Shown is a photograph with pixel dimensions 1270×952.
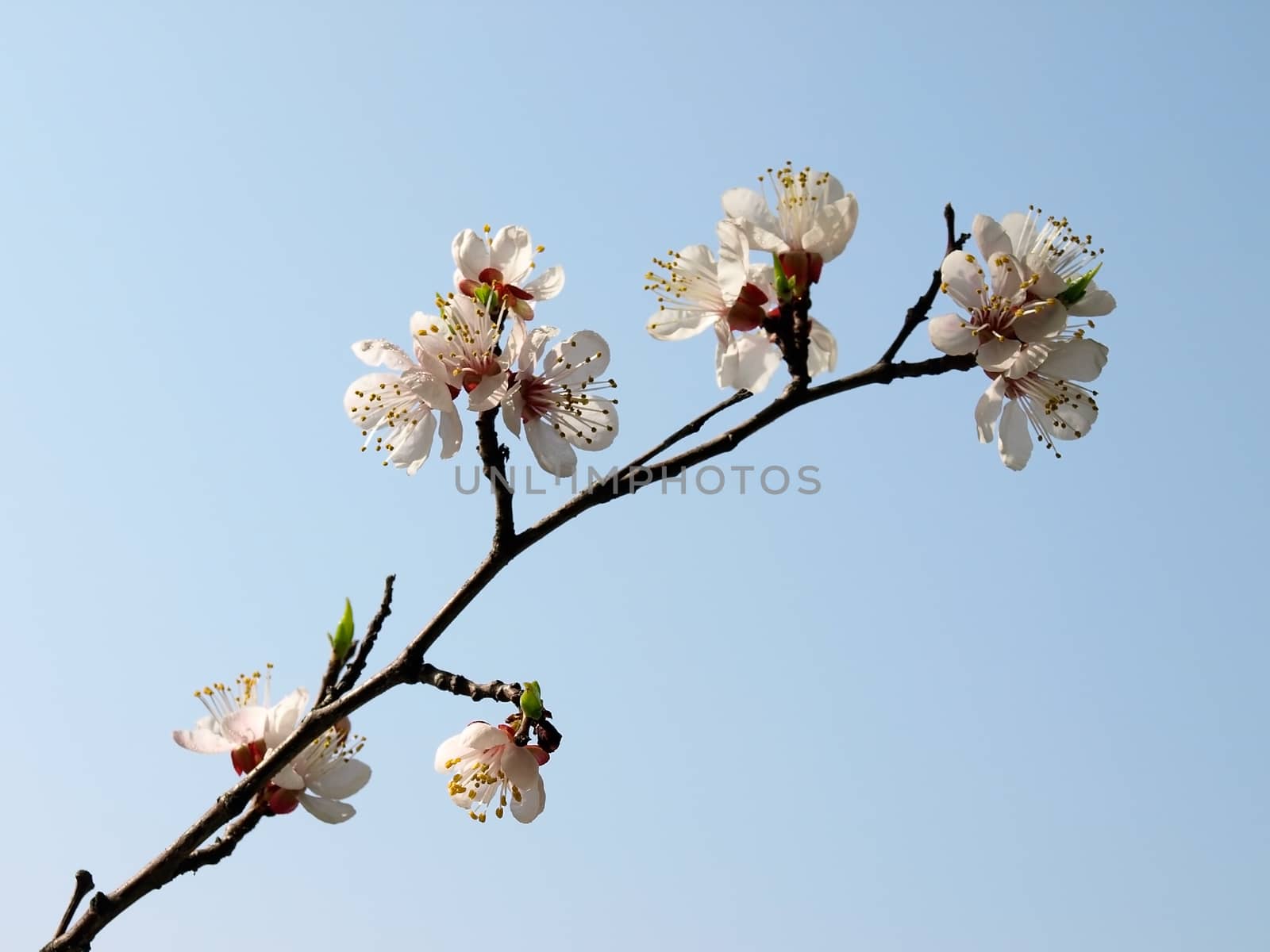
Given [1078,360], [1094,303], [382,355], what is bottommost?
[1078,360]

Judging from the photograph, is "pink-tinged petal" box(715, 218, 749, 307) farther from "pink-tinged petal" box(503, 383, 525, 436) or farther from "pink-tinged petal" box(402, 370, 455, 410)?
"pink-tinged petal" box(402, 370, 455, 410)

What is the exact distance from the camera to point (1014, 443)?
7.93 ft

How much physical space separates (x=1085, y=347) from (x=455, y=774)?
1601 mm

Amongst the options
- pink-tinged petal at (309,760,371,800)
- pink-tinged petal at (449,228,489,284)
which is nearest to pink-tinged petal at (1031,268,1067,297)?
pink-tinged petal at (449,228,489,284)

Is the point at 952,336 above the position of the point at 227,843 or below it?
above

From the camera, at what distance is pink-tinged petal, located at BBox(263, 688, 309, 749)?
2270 millimetres

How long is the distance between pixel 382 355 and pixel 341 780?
2.97ft

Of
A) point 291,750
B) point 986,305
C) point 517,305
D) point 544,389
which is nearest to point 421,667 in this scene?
point 291,750

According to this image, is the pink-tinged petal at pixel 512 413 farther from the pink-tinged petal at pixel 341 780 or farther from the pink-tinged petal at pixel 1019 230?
the pink-tinged petal at pixel 1019 230

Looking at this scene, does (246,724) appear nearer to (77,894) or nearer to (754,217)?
(77,894)

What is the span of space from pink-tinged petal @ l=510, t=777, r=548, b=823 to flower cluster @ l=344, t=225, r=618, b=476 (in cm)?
66

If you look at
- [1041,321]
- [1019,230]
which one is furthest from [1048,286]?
[1019,230]

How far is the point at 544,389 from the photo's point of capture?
7.36 ft

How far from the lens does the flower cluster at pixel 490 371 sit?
217 centimetres
